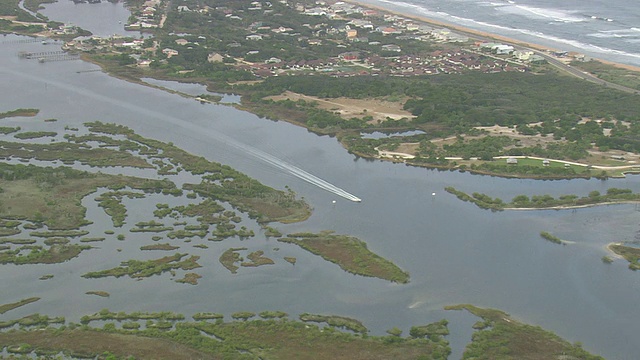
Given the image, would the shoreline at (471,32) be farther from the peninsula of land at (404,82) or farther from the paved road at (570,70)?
the paved road at (570,70)

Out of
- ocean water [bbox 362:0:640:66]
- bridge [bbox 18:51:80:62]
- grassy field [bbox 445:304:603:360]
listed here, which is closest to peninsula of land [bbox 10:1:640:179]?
bridge [bbox 18:51:80:62]

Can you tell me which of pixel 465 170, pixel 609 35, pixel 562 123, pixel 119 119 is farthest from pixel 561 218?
pixel 609 35

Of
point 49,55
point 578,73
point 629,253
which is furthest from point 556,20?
point 629,253

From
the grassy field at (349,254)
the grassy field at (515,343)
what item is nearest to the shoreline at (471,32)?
the grassy field at (349,254)

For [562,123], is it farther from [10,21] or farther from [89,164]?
[10,21]

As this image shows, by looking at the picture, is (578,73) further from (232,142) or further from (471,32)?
(232,142)

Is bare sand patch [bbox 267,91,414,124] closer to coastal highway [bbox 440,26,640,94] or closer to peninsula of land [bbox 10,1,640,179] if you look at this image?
peninsula of land [bbox 10,1,640,179]
